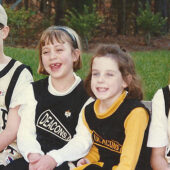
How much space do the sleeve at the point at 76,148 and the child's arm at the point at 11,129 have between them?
15.1 inches

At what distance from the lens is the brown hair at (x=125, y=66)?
272 centimetres

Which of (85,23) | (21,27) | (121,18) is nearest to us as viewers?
(85,23)

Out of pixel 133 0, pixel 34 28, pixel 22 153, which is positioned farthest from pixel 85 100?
pixel 133 0

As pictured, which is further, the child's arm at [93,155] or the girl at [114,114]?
the child's arm at [93,155]

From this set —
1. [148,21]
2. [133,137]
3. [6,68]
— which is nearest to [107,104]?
[133,137]

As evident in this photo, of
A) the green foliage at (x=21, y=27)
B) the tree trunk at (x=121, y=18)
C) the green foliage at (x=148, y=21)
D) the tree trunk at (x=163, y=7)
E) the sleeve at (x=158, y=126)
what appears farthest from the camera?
the tree trunk at (x=121, y=18)

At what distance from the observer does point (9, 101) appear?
9.82 ft

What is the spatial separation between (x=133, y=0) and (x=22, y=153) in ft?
49.4

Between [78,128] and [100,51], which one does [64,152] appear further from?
[100,51]

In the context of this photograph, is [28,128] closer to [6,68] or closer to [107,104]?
[6,68]

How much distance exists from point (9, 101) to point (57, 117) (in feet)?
1.30

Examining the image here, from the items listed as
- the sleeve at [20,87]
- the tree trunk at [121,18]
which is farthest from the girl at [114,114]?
the tree trunk at [121,18]

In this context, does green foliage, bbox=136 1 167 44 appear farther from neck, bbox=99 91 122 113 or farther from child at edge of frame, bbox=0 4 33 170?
neck, bbox=99 91 122 113

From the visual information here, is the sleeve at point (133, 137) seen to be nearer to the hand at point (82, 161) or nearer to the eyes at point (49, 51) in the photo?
the hand at point (82, 161)
